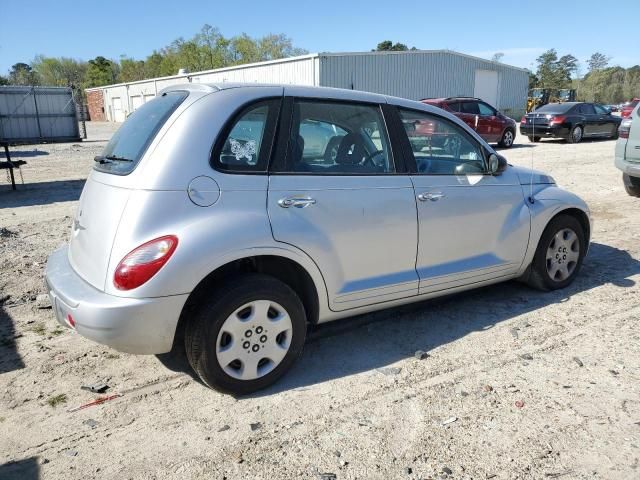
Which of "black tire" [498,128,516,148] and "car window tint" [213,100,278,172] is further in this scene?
"black tire" [498,128,516,148]

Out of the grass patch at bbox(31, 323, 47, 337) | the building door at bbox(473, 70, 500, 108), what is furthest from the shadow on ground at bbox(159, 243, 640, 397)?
the building door at bbox(473, 70, 500, 108)

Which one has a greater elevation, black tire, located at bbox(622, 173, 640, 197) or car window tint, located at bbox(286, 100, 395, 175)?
car window tint, located at bbox(286, 100, 395, 175)

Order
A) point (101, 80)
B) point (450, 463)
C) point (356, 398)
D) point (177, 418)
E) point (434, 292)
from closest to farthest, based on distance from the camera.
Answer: point (450, 463) < point (177, 418) < point (356, 398) < point (434, 292) < point (101, 80)

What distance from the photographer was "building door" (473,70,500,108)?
34188 millimetres

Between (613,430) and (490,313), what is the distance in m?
1.64

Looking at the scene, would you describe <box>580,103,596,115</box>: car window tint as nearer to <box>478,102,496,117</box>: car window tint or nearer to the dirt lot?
<box>478,102,496,117</box>: car window tint

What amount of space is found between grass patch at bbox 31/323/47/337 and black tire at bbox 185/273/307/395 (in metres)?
1.71

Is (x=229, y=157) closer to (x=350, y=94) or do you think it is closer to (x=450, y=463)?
(x=350, y=94)

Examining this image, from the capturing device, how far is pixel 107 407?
3064 millimetres

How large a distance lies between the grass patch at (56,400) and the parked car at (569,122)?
19.3m

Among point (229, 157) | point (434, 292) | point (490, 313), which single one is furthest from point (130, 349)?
point (490, 313)

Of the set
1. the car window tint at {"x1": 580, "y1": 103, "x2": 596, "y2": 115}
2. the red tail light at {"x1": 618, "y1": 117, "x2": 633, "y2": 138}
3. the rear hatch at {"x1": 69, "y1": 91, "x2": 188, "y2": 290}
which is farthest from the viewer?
the car window tint at {"x1": 580, "y1": 103, "x2": 596, "y2": 115}

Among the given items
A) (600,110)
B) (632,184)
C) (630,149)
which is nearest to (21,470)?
(630,149)

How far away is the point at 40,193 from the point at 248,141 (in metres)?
8.90
